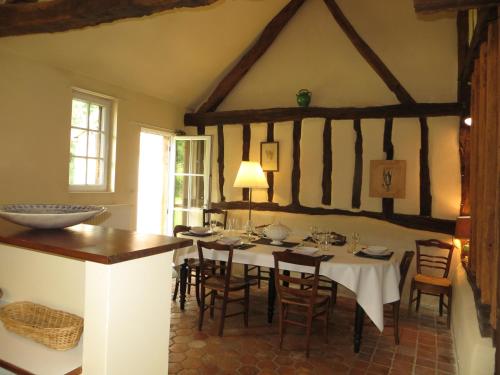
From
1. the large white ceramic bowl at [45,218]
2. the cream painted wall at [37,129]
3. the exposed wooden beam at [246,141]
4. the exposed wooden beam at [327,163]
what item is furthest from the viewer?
the exposed wooden beam at [246,141]

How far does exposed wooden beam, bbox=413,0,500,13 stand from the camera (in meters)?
2.12

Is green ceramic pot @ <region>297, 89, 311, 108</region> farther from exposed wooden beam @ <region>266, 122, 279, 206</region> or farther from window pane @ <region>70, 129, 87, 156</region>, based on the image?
window pane @ <region>70, 129, 87, 156</region>

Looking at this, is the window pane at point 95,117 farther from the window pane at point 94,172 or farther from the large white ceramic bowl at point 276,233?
the large white ceramic bowl at point 276,233

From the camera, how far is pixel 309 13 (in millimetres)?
5059

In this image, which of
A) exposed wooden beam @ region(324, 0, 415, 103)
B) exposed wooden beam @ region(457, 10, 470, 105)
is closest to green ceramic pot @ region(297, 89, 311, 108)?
exposed wooden beam @ region(324, 0, 415, 103)

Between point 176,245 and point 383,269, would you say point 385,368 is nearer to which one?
point 383,269

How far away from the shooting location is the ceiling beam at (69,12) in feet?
8.44

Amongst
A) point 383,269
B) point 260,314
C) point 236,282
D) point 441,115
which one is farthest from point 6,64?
point 441,115

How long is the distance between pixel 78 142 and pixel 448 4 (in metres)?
3.90

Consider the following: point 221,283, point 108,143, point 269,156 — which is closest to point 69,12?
point 108,143

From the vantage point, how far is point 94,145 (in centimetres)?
460

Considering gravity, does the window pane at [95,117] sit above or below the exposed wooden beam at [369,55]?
below

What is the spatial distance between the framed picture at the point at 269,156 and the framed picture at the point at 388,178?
1.31m

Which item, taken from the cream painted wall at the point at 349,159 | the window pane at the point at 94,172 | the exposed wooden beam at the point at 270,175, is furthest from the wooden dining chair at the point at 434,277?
the window pane at the point at 94,172
